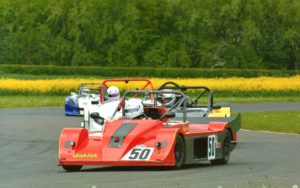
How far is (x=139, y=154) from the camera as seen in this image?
12.5 m

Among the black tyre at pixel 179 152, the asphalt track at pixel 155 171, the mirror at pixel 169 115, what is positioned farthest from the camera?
the mirror at pixel 169 115

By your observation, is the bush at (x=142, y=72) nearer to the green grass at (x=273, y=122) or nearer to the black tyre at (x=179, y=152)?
the green grass at (x=273, y=122)

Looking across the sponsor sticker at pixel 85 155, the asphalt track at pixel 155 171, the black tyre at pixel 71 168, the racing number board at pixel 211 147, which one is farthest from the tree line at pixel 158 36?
the sponsor sticker at pixel 85 155

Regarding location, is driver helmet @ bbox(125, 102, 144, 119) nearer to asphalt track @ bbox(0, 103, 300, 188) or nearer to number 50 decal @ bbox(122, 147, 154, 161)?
asphalt track @ bbox(0, 103, 300, 188)

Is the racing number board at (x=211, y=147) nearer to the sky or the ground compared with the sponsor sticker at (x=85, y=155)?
nearer to the ground

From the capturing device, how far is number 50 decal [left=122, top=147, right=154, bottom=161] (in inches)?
490

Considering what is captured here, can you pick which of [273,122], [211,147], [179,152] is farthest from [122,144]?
[273,122]

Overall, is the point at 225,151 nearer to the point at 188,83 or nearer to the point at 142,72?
the point at 188,83

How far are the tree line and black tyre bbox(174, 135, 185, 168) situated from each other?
65.3 m

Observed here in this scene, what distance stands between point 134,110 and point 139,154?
68.8 inches

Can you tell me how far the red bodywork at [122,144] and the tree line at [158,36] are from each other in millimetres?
65210

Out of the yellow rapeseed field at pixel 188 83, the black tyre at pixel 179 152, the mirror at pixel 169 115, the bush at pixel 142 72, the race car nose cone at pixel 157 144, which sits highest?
the mirror at pixel 169 115

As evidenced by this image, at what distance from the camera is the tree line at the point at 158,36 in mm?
79562

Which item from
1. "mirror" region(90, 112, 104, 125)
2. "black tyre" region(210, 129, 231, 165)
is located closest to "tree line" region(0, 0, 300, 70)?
"mirror" region(90, 112, 104, 125)
